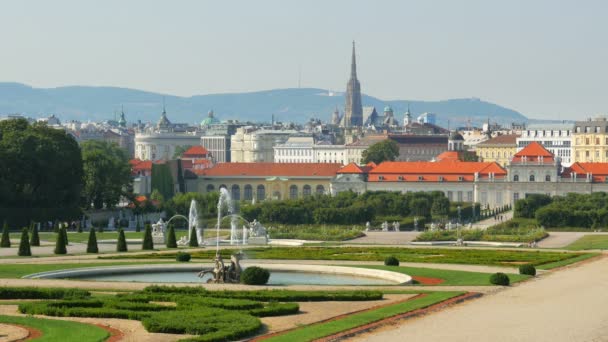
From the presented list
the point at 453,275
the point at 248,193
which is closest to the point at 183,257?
the point at 453,275

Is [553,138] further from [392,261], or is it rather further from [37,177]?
[392,261]

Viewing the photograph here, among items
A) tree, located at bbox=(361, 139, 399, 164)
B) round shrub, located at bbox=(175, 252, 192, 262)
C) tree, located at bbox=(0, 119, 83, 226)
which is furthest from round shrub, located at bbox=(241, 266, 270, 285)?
tree, located at bbox=(361, 139, 399, 164)

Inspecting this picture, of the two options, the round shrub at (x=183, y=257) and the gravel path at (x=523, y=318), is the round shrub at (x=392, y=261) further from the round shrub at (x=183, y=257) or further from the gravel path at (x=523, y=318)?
the gravel path at (x=523, y=318)

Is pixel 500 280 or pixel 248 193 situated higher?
pixel 248 193

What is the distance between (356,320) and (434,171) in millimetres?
95379

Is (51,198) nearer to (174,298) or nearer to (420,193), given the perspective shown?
(420,193)

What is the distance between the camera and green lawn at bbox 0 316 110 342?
3209 centimetres

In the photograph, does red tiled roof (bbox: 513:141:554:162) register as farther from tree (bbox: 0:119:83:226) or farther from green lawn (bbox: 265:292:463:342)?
green lawn (bbox: 265:292:463:342)

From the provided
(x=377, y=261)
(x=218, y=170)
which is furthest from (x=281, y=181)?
(x=377, y=261)

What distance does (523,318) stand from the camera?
36.2 metres

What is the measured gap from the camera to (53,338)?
32094 millimetres

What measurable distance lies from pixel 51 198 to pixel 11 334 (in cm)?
6149

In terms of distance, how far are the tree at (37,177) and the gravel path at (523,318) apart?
166 feet

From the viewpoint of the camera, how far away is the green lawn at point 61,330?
105 feet
